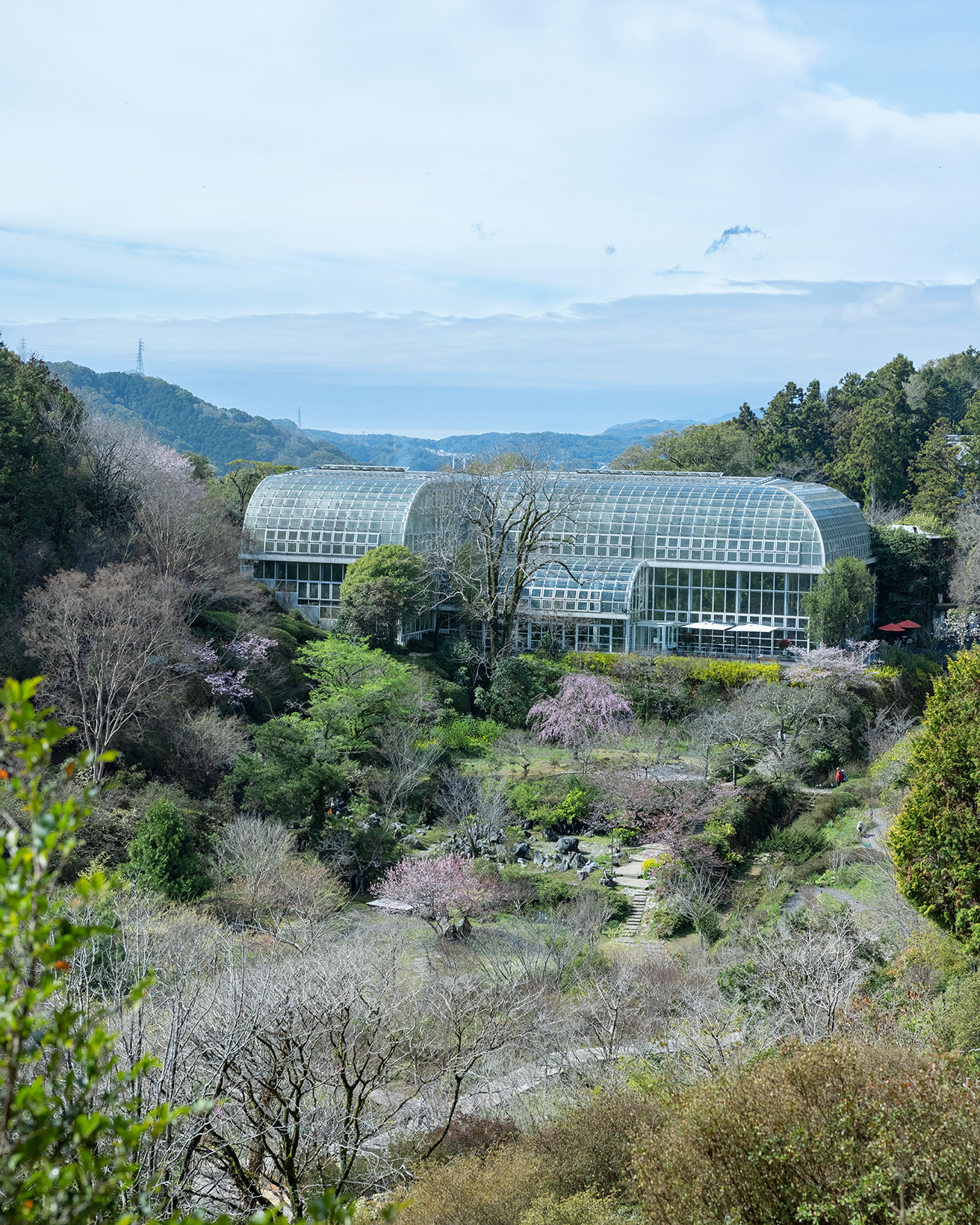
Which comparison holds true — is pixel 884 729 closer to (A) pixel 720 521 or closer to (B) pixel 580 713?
(B) pixel 580 713

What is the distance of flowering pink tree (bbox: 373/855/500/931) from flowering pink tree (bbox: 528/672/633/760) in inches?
397

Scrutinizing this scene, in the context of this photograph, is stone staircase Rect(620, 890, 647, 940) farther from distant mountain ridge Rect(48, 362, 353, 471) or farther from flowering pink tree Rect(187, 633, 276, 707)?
distant mountain ridge Rect(48, 362, 353, 471)

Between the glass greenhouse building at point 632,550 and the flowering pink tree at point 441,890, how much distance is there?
17276 millimetres

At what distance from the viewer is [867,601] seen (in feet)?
129

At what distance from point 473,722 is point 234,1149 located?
993 inches

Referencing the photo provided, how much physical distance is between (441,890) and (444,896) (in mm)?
179

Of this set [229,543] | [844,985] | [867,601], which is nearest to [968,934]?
[844,985]

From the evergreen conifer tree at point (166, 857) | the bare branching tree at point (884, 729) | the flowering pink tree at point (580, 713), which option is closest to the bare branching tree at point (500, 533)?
the flowering pink tree at point (580, 713)

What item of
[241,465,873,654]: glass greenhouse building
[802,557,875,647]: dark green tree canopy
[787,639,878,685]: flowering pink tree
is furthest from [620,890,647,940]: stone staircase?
[802,557,875,647]: dark green tree canopy

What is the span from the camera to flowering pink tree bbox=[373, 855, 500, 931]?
2225 cm

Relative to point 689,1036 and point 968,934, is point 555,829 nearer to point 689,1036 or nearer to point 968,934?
point 968,934

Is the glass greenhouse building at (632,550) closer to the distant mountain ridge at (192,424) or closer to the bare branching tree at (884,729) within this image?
the bare branching tree at (884,729)

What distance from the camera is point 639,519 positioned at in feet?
139

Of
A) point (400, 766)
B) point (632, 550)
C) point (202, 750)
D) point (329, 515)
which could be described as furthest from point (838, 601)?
point (202, 750)
